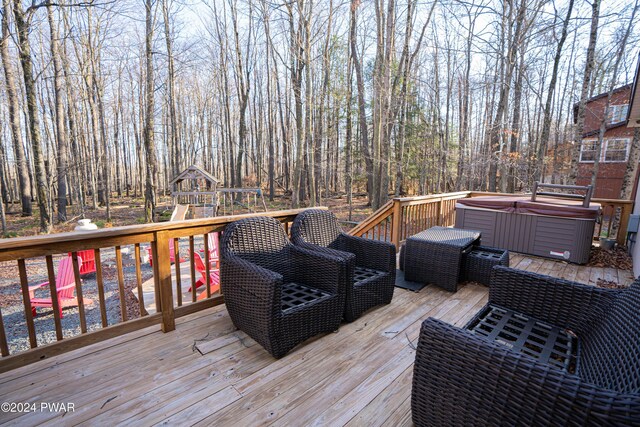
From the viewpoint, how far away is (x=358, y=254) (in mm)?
A: 2961

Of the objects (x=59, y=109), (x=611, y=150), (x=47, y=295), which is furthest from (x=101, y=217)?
(x=611, y=150)

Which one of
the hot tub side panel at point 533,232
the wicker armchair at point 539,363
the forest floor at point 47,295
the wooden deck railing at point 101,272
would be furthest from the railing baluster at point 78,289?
the hot tub side panel at point 533,232

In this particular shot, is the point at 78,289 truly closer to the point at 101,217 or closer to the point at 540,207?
the point at 540,207

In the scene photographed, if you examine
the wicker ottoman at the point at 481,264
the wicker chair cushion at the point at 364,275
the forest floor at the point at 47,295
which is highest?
the wicker chair cushion at the point at 364,275

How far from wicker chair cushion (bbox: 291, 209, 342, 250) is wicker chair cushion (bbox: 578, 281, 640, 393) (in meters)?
1.92

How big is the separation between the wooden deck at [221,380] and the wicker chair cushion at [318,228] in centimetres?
79

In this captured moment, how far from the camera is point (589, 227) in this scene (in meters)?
3.97

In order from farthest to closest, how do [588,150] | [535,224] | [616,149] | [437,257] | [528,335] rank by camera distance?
[588,150] → [616,149] → [535,224] → [437,257] → [528,335]

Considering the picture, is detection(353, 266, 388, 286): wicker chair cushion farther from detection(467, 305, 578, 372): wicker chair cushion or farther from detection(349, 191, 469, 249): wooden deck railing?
detection(349, 191, 469, 249): wooden deck railing

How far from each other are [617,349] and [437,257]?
2.09 metres

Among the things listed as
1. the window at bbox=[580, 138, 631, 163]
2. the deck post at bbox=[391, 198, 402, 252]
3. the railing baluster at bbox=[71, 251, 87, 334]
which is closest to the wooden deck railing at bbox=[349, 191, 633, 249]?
the deck post at bbox=[391, 198, 402, 252]

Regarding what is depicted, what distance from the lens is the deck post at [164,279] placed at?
226cm

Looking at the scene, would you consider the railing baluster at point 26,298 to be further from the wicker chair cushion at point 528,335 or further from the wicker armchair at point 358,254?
the wicker chair cushion at point 528,335

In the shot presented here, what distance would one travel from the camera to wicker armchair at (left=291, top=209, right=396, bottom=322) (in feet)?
8.32
